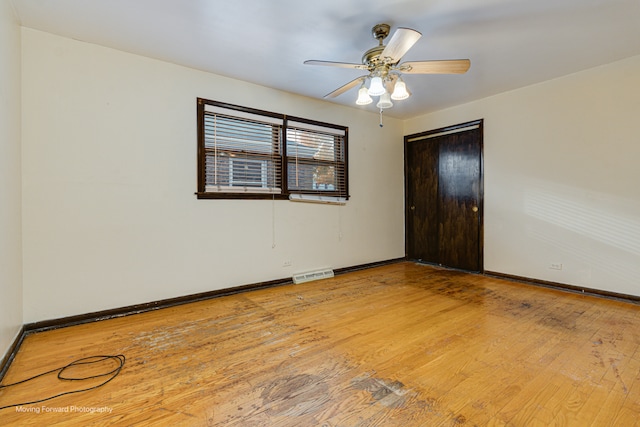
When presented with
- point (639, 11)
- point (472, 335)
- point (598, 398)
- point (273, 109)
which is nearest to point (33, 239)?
point (273, 109)

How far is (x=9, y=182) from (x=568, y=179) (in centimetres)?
564

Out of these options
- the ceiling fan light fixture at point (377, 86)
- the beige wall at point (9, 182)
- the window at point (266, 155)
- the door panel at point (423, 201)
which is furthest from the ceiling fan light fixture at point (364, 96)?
the door panel at point (423, 201)

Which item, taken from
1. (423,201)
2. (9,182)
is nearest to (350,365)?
(9,182)

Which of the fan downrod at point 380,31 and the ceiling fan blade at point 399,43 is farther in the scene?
the fan downrod at point 380,31

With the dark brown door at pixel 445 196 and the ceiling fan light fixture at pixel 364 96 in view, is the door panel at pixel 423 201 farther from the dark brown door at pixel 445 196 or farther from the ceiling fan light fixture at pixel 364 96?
the ceiling fan light fixture at pixel 364 96

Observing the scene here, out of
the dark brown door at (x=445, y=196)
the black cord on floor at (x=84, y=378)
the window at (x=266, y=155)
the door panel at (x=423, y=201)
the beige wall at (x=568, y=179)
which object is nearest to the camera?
the black cord on floor at (x=84, y=378)

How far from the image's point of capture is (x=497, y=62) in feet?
10.7

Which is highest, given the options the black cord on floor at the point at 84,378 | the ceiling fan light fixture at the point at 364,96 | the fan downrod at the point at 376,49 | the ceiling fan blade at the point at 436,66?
the fan downrod at the point at 376,49

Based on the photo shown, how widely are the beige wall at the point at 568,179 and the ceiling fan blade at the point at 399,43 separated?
278 centimetres

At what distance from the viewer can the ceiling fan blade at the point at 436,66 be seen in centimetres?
235

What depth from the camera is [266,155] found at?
390 cm

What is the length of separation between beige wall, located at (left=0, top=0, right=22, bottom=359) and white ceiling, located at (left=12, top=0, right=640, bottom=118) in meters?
0.35

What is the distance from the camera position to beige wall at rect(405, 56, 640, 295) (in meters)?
3.23

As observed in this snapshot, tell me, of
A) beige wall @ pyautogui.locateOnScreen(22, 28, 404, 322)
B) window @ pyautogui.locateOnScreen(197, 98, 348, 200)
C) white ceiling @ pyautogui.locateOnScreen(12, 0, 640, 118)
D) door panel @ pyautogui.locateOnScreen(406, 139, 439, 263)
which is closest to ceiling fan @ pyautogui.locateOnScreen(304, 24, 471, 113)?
white ceiling @ pyautogui.locateOnScreen(12, 0, 640, 118)
